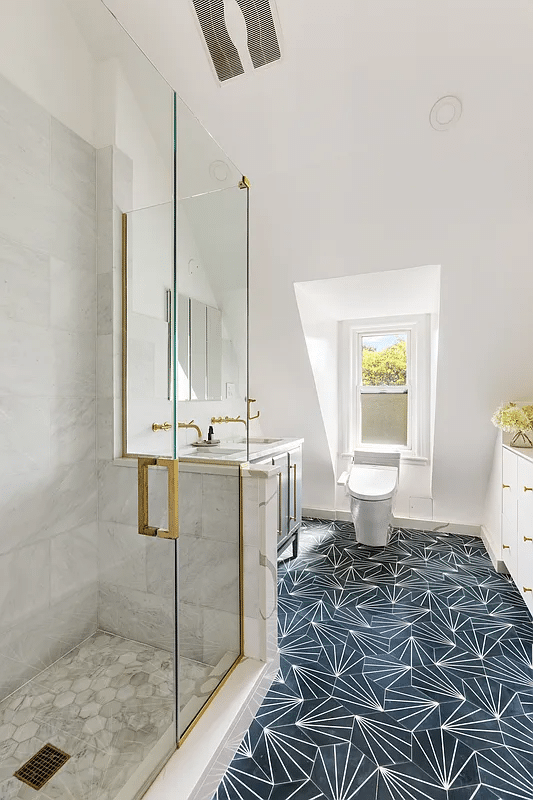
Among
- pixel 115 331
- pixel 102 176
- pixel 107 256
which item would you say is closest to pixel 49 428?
pixel 115 331

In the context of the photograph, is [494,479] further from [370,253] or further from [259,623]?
[259,623]

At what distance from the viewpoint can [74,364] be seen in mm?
1691

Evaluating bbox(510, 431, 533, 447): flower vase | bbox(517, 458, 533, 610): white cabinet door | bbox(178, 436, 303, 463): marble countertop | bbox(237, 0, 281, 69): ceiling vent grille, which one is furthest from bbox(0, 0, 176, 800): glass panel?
bbox(510, 431, 533, 447): flower vase

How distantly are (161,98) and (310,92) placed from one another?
938mm

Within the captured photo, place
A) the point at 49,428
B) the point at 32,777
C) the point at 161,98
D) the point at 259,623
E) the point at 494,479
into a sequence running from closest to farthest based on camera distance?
the point at 32,777, the point at 161,98, the point at 49,428, the point at 259,623, the point at 494,479

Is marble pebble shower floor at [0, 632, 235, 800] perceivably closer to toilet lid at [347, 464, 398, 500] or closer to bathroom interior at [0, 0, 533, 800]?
bathroom interior at [0, 0, 533, 800]

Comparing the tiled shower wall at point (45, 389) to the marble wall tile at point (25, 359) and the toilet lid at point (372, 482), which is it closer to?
the marble wall tile at point (25, 359)

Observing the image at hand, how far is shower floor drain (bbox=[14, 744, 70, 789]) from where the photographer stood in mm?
1201

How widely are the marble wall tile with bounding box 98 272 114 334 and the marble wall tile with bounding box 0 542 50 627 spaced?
86 cm

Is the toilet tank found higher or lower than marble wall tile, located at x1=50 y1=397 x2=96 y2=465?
lower

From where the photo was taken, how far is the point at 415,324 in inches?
147

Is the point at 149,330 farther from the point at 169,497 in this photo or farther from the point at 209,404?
the point at 169,497

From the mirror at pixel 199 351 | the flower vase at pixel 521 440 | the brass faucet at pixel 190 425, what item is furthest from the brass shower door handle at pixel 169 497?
the flower vase at pixel 521 440

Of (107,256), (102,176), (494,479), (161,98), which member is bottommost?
(494,479)
